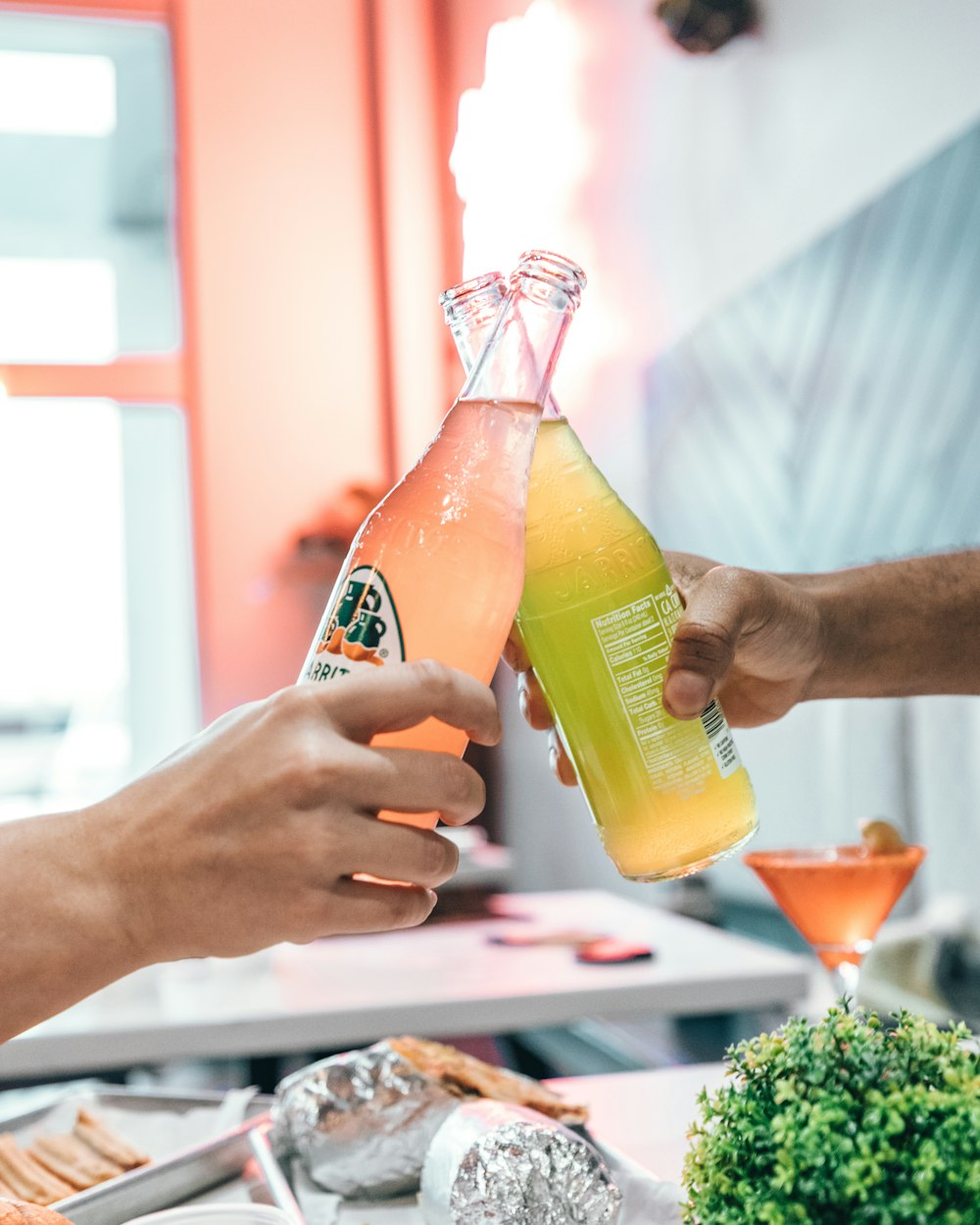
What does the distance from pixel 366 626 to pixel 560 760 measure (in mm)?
269

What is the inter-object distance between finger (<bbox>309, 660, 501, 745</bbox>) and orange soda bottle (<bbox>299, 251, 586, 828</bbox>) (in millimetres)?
78

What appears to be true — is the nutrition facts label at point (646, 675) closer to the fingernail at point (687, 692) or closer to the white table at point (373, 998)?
the fingernail at point (687, 692)

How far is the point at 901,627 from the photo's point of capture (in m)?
0.90

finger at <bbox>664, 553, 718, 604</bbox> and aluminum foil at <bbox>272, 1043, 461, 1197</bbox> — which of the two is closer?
aluminum foil at <bbox>272, 1043, 461, 1197</bbox>

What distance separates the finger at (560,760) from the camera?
0.77 m

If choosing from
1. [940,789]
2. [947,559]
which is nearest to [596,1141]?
[947,559]

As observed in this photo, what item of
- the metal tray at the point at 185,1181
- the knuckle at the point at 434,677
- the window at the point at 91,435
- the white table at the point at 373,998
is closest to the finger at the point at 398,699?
the knuckle at the point at 434,677

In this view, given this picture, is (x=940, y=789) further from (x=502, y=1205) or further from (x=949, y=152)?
(x=502, y=1205)

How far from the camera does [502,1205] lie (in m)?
0.60

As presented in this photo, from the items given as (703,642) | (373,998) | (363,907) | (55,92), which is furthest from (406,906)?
(55,92)

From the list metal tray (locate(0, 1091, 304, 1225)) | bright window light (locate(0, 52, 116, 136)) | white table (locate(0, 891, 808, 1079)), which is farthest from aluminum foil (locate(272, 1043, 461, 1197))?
bright window light (locate(0, 52, 116, 136))

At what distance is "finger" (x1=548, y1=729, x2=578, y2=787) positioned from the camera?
77cm

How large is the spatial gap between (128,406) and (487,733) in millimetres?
4407

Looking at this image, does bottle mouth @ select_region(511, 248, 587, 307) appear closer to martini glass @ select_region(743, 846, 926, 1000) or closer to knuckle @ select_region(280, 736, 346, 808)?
knuckle @ select_region(280, 736, 346, 808)
